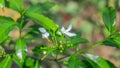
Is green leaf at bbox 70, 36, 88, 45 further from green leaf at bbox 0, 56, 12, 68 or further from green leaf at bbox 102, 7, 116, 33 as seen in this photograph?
green leaf at bbox 0, 56, 12, 68

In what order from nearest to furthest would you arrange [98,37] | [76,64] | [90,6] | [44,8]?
[76,64] → [44,8] → [98,37] → [90,6]

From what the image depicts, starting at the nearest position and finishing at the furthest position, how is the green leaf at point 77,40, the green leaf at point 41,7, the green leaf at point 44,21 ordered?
the green leaf at point 44,21
the green leaf at point 77,40
the green leaf at point 41,7

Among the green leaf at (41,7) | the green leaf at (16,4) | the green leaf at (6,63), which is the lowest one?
the green leaf at (6,63)

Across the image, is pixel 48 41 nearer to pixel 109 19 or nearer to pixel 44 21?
pixel 44 21

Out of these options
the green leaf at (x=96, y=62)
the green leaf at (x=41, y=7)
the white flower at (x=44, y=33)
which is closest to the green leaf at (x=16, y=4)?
the white flower at (x=44, y=33)

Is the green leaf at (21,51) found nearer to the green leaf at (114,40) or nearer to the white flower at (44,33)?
the white flower at (44,33)

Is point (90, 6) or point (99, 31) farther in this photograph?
point (90, 6)

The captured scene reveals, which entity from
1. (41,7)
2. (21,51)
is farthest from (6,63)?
(41,7)

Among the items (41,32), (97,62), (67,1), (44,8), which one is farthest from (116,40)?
(67,1)

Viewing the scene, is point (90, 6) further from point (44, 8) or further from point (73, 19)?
point (44, 8)
